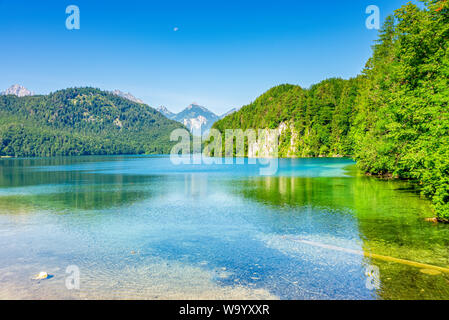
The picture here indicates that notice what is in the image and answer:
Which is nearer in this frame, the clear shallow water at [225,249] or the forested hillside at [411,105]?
the clear shallow water at [225,249]

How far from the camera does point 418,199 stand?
82.9 ft

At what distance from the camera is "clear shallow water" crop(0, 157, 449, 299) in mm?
9750

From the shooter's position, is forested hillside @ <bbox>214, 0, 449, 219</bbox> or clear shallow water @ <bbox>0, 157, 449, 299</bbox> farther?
forested hillside @ <bbox>214, 0, 449, 219</bbox>

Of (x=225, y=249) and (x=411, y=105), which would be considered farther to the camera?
(x=411, y=105)

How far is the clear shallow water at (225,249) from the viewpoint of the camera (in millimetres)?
9750

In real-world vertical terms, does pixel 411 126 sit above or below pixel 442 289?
above

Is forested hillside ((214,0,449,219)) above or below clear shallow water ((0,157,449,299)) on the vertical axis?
above

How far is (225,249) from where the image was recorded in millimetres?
13961

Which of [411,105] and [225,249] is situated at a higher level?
[411,105]

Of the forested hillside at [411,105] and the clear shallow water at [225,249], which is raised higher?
the forested hillside at [411,105]
